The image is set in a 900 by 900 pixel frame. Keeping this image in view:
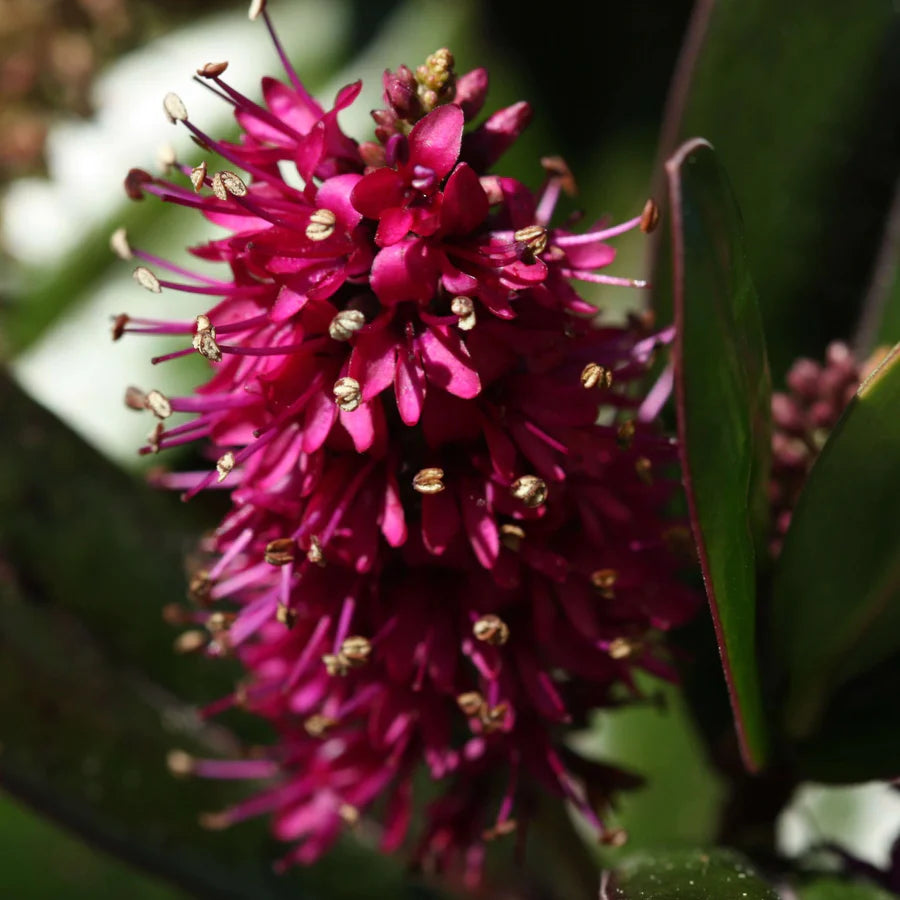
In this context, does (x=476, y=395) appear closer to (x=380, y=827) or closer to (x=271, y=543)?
(x=271, y=543)

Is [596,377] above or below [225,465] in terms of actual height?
below

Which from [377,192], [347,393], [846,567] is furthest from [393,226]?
[846,567]

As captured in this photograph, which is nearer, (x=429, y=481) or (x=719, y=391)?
(x=719, y=391)

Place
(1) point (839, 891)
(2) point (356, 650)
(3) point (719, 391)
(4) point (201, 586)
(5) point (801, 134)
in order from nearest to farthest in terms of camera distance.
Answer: (3) point (719, 391), (2) point (356, 650), (4) point (201, 586), (1) point (839, 891), (5) point (801, 134)

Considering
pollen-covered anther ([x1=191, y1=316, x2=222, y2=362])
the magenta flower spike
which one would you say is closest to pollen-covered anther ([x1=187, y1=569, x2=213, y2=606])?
the magenta flower spike

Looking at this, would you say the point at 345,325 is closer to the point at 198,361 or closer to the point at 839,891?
the point at 839,891

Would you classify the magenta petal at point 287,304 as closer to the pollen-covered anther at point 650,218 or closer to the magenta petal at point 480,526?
the magenta petal at point 480,526

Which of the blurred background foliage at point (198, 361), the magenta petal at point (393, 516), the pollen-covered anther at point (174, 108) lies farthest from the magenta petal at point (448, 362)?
the blurred background foliage at point (198, 361)
